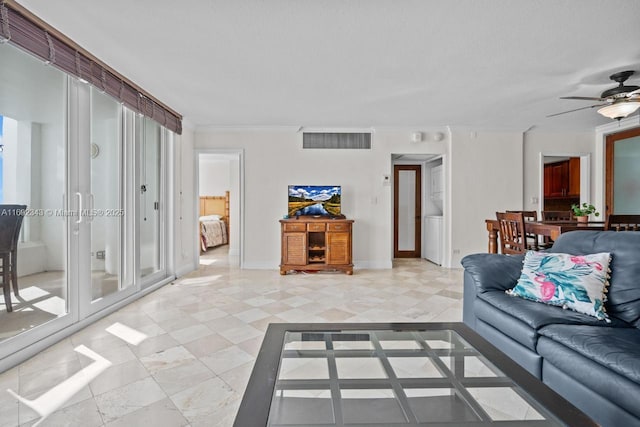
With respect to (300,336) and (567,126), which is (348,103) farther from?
(567,126)

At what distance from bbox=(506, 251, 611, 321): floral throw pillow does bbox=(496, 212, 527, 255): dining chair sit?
1.57 m

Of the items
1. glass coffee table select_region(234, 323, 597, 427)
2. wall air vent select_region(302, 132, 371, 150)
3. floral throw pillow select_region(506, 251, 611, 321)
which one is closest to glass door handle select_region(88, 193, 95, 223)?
glass coffee table select_region(234, 323, 597, 427)

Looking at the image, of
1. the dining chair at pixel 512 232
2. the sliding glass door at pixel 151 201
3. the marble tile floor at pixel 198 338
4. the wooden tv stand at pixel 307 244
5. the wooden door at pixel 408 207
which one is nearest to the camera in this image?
the marble tile floor at pixel 198 338

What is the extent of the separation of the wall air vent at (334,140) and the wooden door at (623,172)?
13.5ft

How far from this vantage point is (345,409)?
1114 millimetres

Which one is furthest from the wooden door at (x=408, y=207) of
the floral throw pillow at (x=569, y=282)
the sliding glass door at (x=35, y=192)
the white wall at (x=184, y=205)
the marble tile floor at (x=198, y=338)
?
the sliding glass door at (x=35, y=192)

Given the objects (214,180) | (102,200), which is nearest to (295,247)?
(102,200)

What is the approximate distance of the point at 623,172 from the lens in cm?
497

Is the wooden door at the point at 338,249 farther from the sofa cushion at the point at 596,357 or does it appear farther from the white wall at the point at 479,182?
the sofa cushion at the point at 596,357

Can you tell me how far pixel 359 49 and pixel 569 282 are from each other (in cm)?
227

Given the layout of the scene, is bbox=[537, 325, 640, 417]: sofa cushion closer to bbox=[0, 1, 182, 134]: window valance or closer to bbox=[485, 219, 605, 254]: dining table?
bbox=[485, 219, 605, 254]: dining table

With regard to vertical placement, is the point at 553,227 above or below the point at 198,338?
above

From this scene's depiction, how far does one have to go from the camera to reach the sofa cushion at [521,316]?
5.33ft

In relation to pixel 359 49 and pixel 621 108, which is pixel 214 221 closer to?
pixel 359 49
